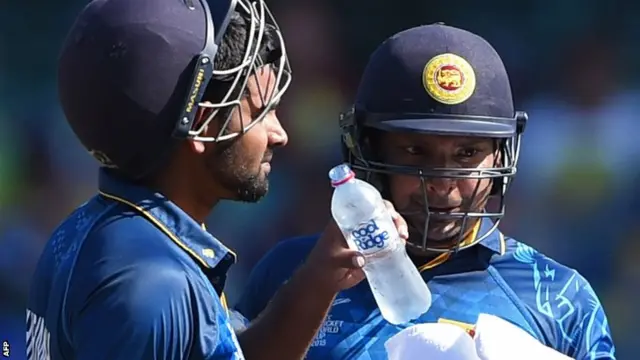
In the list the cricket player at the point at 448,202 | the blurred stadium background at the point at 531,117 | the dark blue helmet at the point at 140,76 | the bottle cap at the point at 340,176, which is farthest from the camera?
the blurred stadium background at the point at 531,117

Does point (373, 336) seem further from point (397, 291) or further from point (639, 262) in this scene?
point (639, 262)

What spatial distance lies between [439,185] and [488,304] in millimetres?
289

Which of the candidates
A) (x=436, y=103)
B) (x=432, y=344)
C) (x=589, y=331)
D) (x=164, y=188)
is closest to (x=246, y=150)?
(x=164, y=188)

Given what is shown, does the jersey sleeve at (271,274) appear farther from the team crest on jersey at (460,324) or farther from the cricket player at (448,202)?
the team crest on jersey at (460,324)

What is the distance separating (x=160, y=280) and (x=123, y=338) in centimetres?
10

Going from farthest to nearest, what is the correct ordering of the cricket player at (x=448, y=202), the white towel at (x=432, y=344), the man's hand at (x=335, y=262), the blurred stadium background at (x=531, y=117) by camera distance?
the blurred stadium background at (x=531, y=117) < the cricket player at (x=448, y=202) < the white towel at (x=432, y=344) < the man's hand at (x=335, y=262)

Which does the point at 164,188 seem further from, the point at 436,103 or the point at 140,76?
Result: the point at 436,103

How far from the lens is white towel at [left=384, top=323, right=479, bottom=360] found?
2.02 m

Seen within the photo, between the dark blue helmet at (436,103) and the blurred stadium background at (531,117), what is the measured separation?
1.34 meters

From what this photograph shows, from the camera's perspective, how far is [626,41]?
3779 millimetres

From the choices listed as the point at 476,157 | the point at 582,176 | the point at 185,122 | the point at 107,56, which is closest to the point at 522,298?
the point at 476,157

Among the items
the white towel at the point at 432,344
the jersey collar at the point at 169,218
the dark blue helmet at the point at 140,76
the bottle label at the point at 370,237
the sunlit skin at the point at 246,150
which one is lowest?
the white towel at the point at 432,344

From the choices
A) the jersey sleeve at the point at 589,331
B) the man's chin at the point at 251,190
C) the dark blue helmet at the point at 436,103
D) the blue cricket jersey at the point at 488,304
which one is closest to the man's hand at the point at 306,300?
the man's chin at the point at 251,190

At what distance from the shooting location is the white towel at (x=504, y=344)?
197 cm
